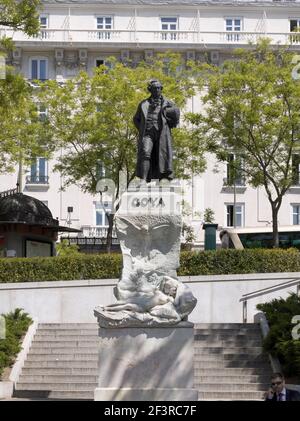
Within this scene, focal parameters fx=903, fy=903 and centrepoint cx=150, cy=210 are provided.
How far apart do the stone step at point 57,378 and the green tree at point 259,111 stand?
13527 mm

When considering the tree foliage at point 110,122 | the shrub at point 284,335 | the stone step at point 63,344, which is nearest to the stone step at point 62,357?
the stone step at point 63,344

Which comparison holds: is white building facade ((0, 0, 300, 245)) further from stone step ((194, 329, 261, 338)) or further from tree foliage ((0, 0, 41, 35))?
stone step ((194, 329, 261, 338))

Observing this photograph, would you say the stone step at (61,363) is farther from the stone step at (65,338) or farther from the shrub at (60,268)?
the shrub at (60,268)

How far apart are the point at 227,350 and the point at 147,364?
21.0 feet

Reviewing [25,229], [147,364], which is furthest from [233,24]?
[147,364]

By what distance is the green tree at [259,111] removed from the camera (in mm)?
32906

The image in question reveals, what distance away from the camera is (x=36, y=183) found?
2053 inches

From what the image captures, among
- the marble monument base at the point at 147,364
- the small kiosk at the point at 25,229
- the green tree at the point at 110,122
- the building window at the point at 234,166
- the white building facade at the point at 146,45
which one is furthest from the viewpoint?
the white building facade at the point at 146,45

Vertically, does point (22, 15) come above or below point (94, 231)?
above

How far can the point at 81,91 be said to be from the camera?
36500 mm

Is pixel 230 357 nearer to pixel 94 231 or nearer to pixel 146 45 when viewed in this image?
pixel 94 231

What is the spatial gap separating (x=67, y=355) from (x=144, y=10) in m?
35.8

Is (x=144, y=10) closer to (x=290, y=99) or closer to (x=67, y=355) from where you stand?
(x=290, y=99)

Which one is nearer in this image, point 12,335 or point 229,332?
point 12,335
